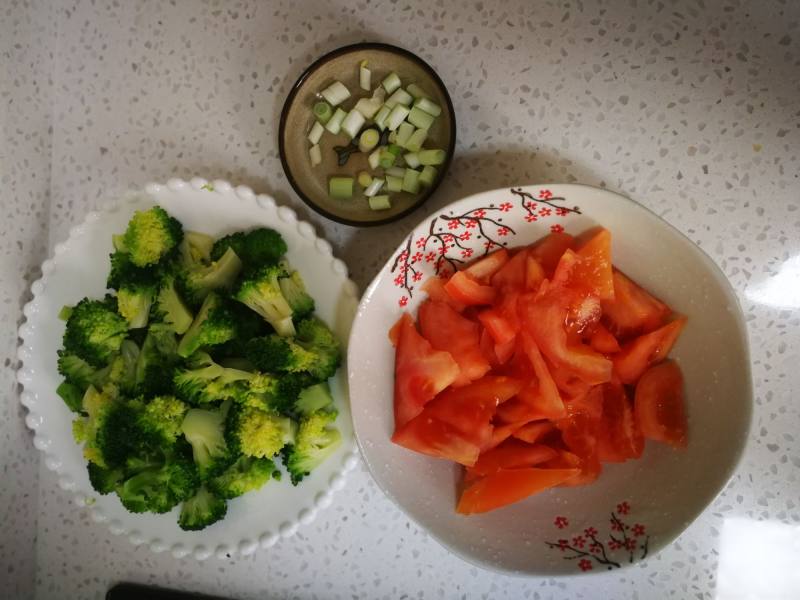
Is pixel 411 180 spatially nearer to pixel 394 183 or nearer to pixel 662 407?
pixel 394 183

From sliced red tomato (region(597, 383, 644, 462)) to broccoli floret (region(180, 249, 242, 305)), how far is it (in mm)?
800

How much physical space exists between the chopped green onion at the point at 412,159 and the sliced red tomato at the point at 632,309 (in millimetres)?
466

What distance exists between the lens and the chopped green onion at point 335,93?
1381 mm

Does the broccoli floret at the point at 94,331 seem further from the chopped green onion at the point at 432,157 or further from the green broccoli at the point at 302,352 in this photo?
the chopped green onion at the point at 432,157

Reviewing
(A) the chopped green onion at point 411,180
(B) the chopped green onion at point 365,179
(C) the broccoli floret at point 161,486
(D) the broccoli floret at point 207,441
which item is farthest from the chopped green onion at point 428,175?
(C) the broccoli floret at point 161,486

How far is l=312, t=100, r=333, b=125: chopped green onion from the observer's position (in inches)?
54.2

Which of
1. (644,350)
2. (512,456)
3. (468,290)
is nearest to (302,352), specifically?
(468,290)

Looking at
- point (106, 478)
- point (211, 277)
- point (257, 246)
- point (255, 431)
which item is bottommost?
point (106, 478)

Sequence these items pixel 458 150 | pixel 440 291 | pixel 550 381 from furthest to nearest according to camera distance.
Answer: pixel 458 150 → pixel 440 291 → pixel 550 381

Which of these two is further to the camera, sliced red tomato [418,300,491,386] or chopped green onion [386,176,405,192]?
chopped green onion [386,176,405,192]

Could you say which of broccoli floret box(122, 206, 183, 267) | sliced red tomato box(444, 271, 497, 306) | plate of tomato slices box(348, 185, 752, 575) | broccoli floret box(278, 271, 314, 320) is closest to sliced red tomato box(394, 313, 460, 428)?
plate of tomato slices box(348, 185, 752, 575)

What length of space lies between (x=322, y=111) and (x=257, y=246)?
→ 0.32m

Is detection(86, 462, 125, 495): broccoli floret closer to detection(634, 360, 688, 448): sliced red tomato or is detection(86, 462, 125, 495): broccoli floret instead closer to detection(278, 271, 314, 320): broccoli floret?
detection(278, 271, 314, 320): broccoli floret

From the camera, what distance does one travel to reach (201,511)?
1.38 metres
